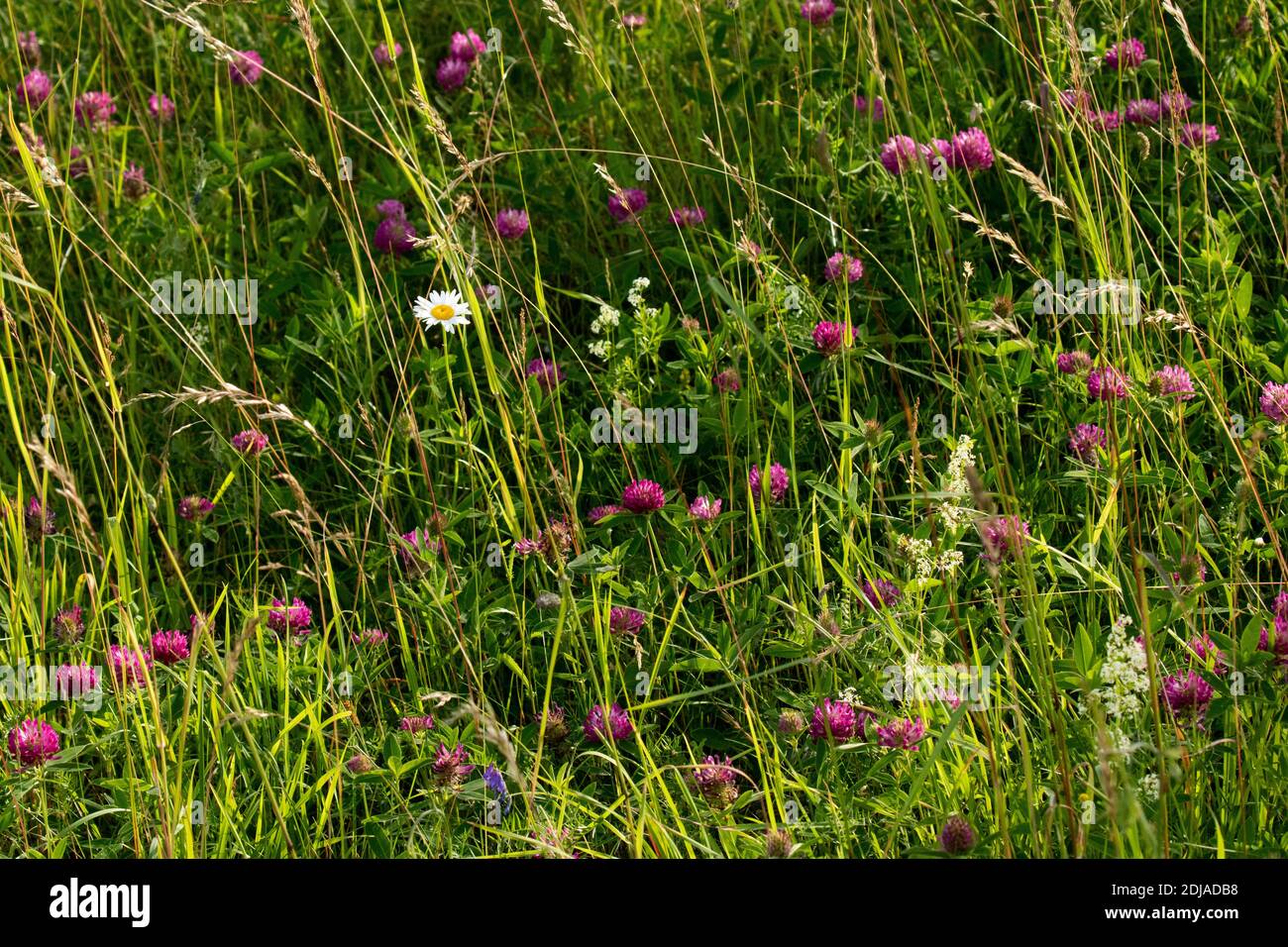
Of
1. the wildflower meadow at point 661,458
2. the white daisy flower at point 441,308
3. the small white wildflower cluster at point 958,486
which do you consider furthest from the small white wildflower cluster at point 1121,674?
the white daisy flower at point 441,308

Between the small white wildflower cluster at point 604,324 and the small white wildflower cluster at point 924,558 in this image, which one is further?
the small white wildflower cluster at point 604,324

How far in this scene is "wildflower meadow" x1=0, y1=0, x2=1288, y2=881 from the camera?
6.05 ft

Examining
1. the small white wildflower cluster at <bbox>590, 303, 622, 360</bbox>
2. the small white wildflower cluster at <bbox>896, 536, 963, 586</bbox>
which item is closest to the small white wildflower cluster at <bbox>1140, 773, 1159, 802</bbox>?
the small white wildflower cluster at <bbox>896, 536, 963, 586</bbox>

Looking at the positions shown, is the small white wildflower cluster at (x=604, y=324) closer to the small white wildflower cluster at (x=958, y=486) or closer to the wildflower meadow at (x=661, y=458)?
the wildflower meadow at (x=661, y=458)

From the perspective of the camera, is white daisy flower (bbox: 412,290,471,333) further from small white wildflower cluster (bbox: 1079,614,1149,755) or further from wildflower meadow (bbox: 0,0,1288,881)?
small white wildflower cluster (bbox: 1079,614,1149,755)

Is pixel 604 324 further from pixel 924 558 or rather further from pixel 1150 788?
pixel 1150 788

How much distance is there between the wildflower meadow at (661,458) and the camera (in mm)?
1845

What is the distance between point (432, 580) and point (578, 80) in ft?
5.53

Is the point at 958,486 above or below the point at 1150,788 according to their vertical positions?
above

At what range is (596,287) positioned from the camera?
2926 millimetres

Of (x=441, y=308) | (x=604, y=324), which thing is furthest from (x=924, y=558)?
(x=441, y=308)

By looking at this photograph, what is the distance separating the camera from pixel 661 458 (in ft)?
8.47

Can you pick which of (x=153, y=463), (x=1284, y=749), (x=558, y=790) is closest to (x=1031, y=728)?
(x=1284, y=749)
